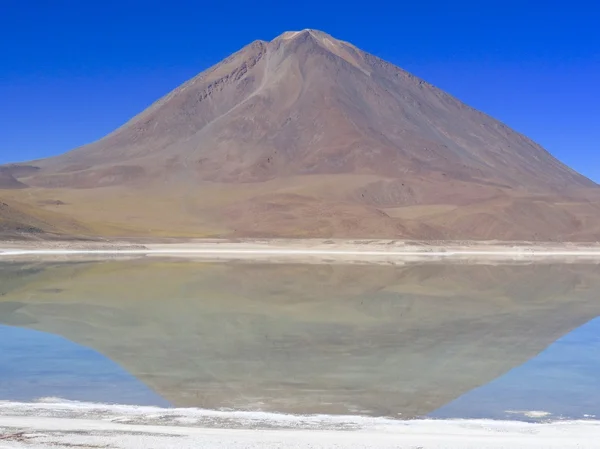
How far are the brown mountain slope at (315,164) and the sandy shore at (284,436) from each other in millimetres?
65541

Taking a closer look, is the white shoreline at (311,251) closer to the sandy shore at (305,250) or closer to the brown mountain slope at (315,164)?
the sandy shore at (305,250)

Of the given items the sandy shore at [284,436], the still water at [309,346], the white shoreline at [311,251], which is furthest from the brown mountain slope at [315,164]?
the sandy shore at [284,436]

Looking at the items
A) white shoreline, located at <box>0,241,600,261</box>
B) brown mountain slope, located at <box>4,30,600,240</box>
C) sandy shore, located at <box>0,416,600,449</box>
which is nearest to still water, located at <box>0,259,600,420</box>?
sandy shore, located at <box>0,416,600,449</box>

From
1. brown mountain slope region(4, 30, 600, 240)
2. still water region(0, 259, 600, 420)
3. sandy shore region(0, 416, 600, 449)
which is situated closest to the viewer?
sandy shore region(0, 416, 600, 449)

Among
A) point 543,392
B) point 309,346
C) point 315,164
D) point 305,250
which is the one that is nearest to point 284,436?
point 543,392

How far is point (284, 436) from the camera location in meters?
8.34

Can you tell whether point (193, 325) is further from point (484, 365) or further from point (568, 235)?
point (568, 235)

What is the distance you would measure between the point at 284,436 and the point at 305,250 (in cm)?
4808

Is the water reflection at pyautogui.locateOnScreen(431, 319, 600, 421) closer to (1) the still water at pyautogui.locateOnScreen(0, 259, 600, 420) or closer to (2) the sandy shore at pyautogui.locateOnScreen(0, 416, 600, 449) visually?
(1) the still water at pyautogui.locateOnScreen(0, 259, 600, 420)

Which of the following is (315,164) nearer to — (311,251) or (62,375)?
(311,251)

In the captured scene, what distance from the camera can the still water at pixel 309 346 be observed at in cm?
1102

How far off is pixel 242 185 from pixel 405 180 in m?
24.5

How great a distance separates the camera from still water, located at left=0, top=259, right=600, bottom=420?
11.0 meters

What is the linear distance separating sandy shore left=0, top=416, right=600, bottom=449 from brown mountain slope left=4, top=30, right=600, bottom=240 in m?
65.5
